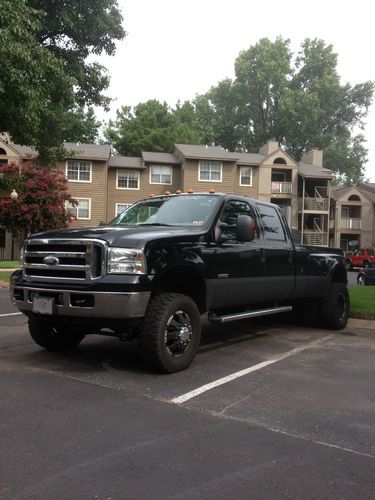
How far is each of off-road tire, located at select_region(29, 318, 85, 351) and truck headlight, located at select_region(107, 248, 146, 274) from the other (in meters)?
1.46

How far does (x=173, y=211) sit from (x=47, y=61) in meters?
9.48

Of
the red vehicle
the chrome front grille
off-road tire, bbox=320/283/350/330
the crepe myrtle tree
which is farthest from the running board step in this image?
the red vehicle

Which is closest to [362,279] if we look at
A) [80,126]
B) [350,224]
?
[350,224]

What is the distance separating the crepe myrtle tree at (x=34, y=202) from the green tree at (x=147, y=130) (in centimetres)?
1896

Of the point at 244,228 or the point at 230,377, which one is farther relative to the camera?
the point at 244,228

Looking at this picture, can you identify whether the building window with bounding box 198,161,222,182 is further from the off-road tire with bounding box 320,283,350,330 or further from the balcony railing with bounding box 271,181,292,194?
the off-road tire with bounding box 320,283,350,330

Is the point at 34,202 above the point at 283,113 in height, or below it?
below

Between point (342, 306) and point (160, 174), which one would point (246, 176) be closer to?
point (160, 174)

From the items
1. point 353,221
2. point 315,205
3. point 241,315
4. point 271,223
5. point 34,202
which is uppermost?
point 315,205

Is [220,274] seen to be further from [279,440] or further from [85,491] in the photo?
[85,491]

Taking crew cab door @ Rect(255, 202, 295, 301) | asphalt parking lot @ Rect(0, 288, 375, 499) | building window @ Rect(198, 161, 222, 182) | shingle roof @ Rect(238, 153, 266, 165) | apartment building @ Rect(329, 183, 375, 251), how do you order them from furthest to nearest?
1. apartment building @ Rect(329, 183, 375, 251)
2. shingle roof @ Rect(238, 153, 266, 165)
3. building window @ Rect(198, 161, 222, 182)
4. crew cab door @ Rect(255, 202, 295, 301)
5. asphalt parking lot @ Rect(0, 288, 375, 499)

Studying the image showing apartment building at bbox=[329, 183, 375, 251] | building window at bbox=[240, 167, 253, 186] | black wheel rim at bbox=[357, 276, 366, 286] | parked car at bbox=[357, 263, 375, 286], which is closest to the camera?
parked car at bbox=[357, 263, 375, 286]

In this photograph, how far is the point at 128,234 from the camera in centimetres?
513

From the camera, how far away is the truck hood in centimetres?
503
